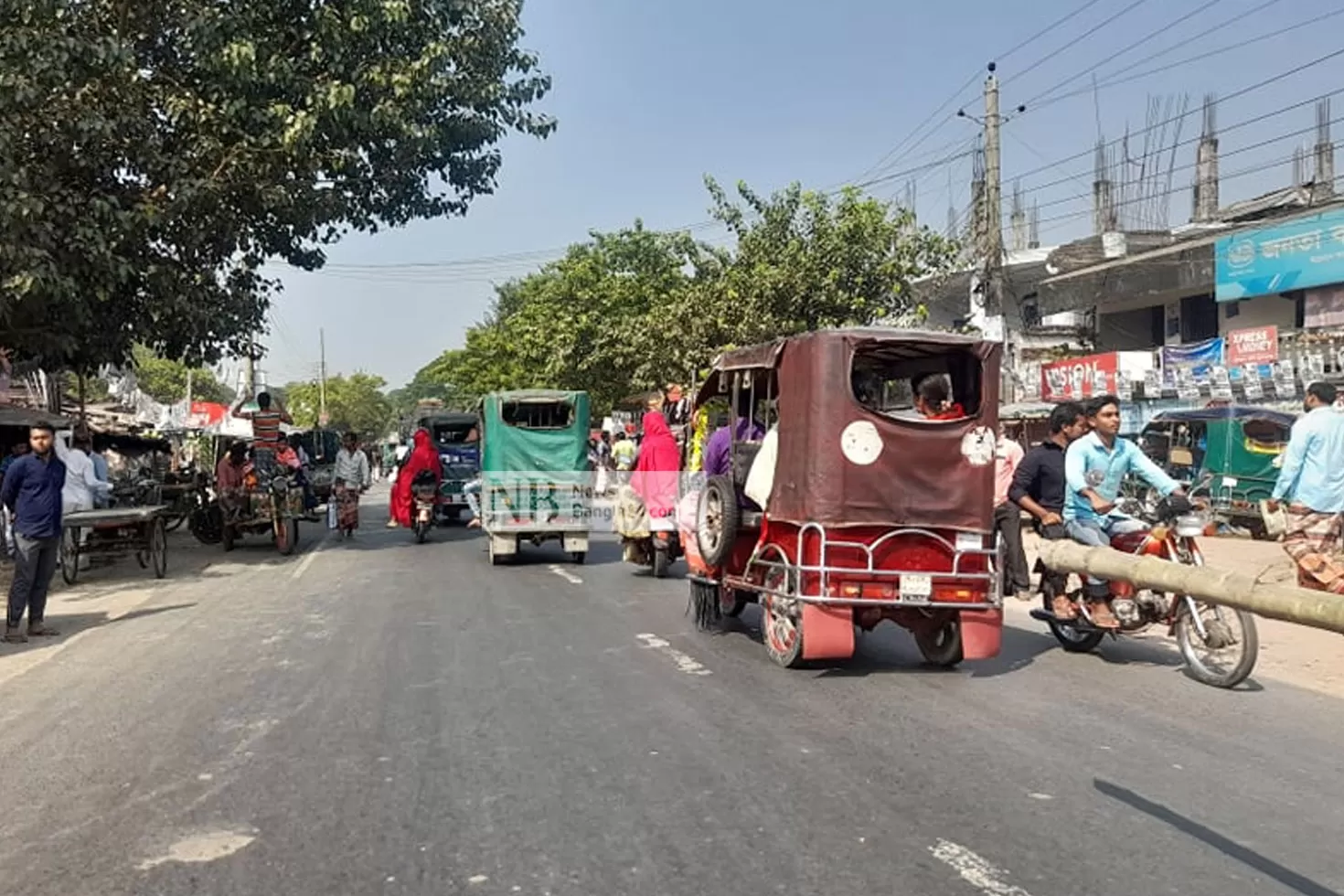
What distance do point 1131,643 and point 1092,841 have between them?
16.2 ft

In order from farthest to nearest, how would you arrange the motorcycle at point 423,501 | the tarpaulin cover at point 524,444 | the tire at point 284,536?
A: the motorcycle at point 423,501 < the tire at point 284,536 < the tarpaulin cover at point 524,444

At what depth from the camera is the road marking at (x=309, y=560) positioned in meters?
14.5

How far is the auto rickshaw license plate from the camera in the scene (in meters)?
7.22

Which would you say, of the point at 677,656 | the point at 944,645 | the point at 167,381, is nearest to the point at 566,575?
the point at 677,656

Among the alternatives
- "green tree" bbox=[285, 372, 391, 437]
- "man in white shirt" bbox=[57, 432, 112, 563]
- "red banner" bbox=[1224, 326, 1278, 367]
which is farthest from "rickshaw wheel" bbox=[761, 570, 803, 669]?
"green tree" bbox=[285, 372, 391, 437]

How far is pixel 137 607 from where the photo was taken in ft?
38.0

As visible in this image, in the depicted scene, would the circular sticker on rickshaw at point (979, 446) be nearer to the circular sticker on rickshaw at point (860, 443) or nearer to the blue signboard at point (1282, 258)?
the circular sticker on rickshaw at point (860, 443)

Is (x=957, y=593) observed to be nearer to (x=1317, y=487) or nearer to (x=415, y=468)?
(x=1317, y=487)

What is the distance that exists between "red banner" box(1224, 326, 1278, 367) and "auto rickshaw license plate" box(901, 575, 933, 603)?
47.0 ft

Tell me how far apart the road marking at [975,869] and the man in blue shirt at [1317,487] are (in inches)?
252

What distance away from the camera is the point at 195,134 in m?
15.0

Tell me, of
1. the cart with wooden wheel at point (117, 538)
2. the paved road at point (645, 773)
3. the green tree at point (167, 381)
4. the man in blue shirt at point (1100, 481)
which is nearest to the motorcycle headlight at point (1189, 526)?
the man in blue shirt at point (1100, 481)

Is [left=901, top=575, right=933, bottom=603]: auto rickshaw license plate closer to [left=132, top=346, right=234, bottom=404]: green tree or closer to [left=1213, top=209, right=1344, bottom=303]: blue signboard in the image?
[left=1213, top=209, right=1344, bottom=303]: blue signboard

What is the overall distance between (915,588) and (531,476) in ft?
28.4
